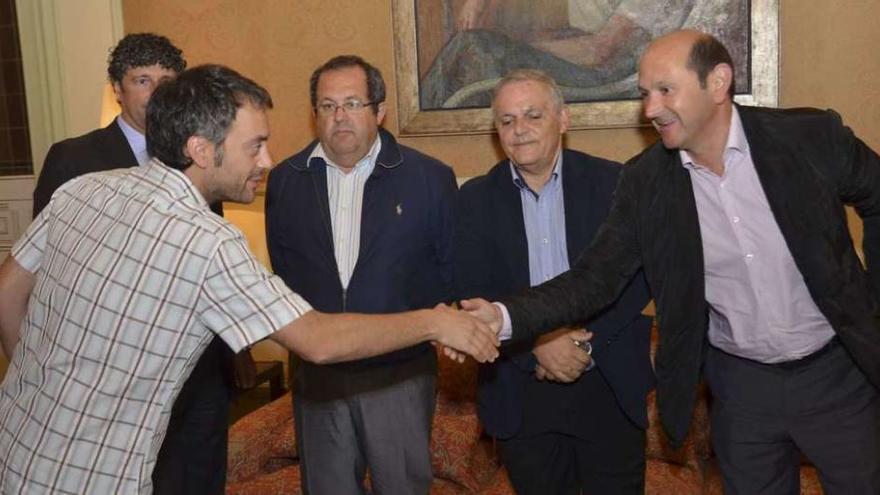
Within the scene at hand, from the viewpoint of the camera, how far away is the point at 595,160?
304 centimetres

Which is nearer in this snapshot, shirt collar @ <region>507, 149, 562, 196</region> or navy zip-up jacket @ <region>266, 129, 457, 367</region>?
shirt collar @ <region>507, 149, 562, 196</region>

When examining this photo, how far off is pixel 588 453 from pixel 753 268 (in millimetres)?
755

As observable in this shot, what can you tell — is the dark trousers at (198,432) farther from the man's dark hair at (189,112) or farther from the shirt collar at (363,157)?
the man's dark hair at (189,112)

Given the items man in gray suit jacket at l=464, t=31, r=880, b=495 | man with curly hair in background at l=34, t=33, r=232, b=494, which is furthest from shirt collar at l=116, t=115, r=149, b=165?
man in gray suit jacket at l=464, t=31, r=880, b=495

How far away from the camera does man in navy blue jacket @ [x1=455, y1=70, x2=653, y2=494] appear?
113 inches

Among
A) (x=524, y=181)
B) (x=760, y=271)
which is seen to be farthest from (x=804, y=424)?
(x=524, y=181)

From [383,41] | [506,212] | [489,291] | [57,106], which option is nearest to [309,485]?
[489,291]

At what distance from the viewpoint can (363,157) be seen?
3223 mm

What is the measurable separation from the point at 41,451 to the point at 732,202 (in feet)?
5.99

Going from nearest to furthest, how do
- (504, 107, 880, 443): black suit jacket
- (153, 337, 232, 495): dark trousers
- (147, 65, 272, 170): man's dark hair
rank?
(147, 65, 272, 170): man's dark hair, (504, 107, 880, 443): black suit jacket, (153, 337, 232, 495): dark trousers

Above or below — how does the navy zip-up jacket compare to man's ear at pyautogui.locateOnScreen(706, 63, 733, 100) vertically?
below

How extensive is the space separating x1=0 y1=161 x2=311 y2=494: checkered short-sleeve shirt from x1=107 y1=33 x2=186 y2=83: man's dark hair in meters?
1.06

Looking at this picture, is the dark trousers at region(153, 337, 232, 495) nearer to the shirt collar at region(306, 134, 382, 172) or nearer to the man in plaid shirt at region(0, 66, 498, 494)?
the shirt collar at region(306, 134, 382, 172)

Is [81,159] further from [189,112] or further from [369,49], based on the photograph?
[369,49]
